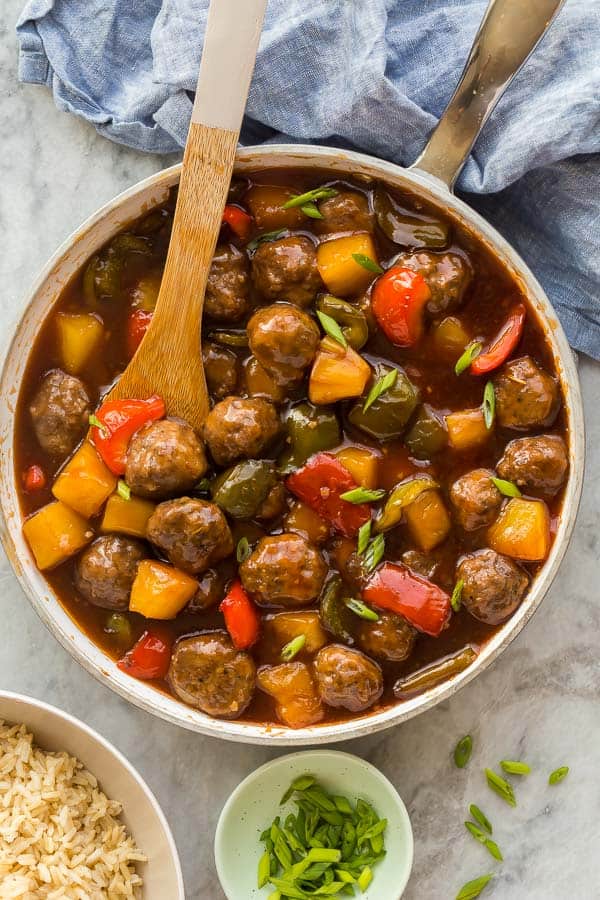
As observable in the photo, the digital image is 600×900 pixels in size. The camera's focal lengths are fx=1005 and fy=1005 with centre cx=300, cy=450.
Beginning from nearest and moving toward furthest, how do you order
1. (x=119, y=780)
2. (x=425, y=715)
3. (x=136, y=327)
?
(x=136, y=327) → (x=119, y=780) → (x=425, y=715)

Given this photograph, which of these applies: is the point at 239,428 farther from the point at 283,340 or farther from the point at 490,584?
the point at 490,584

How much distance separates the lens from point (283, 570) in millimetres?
3629

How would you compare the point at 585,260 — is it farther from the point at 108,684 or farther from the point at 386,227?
the point at 108,684

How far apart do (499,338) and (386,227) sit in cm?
60

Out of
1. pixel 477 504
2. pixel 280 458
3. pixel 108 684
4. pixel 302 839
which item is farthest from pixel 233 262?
pixel 302 839

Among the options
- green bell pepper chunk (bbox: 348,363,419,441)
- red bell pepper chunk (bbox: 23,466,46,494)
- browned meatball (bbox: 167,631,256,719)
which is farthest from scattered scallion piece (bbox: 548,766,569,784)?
red bell pepper chunk (bbox: 23,466,46,494)

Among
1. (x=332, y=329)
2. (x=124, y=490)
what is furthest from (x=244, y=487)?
(x=332, y=329)

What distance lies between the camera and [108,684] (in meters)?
3.80

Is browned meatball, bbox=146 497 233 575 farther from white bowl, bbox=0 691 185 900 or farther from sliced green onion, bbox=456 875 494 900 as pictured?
sliced green onion, bbox=456 875 494 900

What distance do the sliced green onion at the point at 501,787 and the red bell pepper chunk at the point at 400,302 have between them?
1.89m

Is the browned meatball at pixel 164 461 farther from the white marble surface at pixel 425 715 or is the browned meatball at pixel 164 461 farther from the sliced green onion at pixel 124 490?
the white marble surface at pixel 425 715

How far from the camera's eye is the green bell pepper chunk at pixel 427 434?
12.4ft

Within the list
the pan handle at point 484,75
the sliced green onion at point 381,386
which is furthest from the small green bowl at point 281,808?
the pan handle at point 484,75

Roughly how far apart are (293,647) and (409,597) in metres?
0.47
